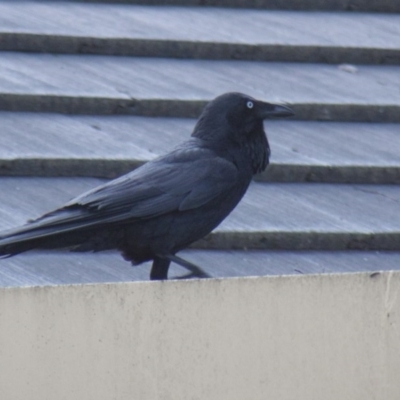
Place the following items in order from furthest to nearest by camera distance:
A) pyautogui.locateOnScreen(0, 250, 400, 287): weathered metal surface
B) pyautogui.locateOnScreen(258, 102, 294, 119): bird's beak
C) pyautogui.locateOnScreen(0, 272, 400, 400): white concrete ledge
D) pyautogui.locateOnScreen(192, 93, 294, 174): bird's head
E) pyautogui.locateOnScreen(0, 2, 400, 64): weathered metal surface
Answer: pyautogui.locateOnScreen(0, 2, 400, 64): weathered metal surface, pyautogui.locateOnScreen(258, 102, 294, 119): bird's beak, pyautogui.locateOnScreen(192, 93, 294, 174): bird's head, pyautogui.locateOnScreen(0, 250, 400, 287): weathered metal surface, pyautogui.locateOnScreen(0, 272, 400, 400): white concrete ledge

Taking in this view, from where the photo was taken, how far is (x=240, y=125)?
4715 millimetres

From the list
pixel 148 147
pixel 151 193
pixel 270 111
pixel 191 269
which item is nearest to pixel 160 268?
pixel 191 269

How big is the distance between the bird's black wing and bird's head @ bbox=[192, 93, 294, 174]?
0.11 metres

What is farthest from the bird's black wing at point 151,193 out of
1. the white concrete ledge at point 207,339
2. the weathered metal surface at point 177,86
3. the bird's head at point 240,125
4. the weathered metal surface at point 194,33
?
the weathered metal surface at point 194,33

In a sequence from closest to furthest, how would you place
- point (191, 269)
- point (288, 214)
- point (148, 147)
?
point (191, 269), point (288, 214), point (148, 147)

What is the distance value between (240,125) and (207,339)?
1403mm

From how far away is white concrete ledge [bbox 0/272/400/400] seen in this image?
11.0 ft

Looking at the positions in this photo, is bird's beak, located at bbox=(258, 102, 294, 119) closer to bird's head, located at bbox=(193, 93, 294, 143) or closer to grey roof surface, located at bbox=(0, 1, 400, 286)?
bird's head, located at bbox=(193, 93, 294, 143)

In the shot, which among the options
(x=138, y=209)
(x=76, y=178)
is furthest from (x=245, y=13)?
→ (x=138, y=209)

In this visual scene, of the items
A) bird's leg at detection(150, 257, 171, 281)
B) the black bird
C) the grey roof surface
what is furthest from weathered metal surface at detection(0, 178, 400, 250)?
bird's leg at detection(150, 257, 171, 281)

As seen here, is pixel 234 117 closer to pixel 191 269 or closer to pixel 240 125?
pixel 240 125

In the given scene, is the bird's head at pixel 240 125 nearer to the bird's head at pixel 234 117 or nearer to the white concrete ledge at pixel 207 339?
the bird's head at pixel 234 117

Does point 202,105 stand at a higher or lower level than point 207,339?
higher

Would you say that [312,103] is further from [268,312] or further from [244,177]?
[268,312]
